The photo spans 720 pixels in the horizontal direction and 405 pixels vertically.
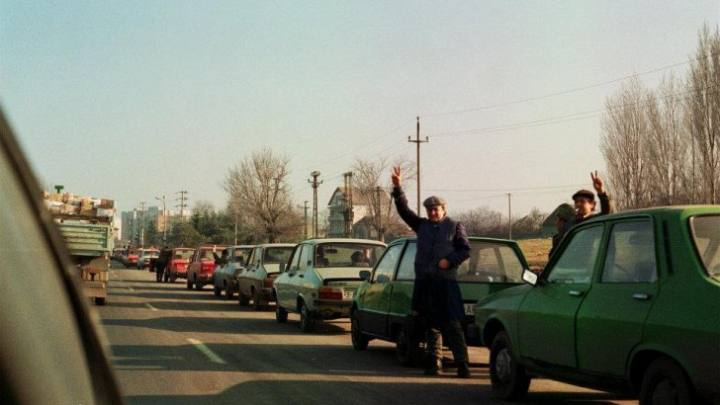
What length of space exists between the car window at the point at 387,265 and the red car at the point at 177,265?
28731 mm

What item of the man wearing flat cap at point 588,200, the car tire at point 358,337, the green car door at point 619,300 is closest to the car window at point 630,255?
the green car door at point 619,300

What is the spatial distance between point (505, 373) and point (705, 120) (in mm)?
41005

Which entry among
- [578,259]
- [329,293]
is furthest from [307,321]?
[578,259]

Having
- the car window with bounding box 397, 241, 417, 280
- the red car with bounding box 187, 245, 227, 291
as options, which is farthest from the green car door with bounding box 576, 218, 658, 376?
the red car with bounding box 187, 245, 227, 291

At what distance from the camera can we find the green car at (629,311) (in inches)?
210

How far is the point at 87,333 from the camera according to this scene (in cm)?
125

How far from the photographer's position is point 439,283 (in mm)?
9625

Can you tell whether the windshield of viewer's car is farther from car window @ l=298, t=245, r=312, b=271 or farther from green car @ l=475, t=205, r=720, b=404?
green car @ l=475, t=205, r=720, b=404

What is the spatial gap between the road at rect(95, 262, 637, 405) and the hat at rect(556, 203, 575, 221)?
2.09 m

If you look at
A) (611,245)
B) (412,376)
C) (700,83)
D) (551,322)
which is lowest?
(412,376)

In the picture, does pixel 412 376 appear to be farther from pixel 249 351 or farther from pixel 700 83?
pixel 700 83

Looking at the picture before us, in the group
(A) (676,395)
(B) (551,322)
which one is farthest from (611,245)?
(A) (676,395)

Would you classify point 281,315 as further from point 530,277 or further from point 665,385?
point 665,385

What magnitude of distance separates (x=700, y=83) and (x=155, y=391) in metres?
43.1
